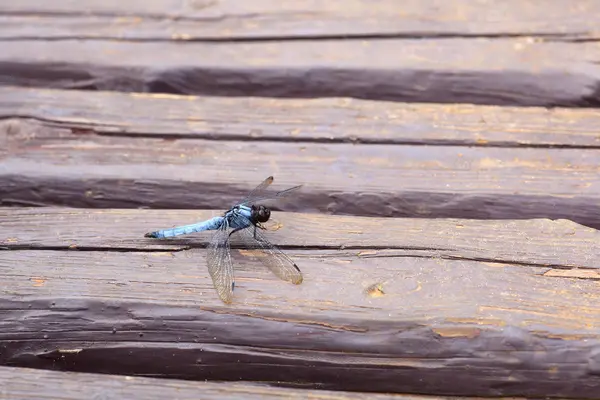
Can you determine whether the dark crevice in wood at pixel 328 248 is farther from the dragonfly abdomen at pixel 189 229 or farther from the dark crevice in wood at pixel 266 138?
the dark crevice in wood at pixel 266 138

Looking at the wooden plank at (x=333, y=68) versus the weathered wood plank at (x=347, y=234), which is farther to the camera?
the wooden plank at (x=333, y=68)

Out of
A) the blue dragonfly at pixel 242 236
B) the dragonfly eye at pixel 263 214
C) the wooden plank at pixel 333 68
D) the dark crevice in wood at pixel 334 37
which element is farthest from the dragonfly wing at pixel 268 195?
the dark crevice in wood at pixel 334 37

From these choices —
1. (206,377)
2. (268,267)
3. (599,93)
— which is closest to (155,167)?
(268,267)

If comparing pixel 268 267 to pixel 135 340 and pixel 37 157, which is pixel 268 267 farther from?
pixel 37 157

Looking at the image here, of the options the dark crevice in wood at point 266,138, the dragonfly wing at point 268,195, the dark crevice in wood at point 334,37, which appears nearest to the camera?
the dragonfly wing at point 268,195

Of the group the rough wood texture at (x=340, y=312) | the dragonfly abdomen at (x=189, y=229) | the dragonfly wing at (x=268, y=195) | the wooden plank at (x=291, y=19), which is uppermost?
the wooden plank at (x=291, y=19)

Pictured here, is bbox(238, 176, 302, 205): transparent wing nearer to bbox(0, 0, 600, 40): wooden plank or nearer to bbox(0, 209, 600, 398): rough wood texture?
bbox(0, 209, 600, 398): rough wood texture
